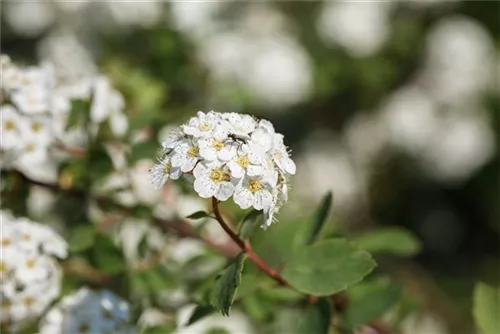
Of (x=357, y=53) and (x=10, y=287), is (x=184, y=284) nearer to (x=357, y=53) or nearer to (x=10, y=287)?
(x=10, y=287)

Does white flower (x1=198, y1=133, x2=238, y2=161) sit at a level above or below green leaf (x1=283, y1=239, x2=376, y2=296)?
above

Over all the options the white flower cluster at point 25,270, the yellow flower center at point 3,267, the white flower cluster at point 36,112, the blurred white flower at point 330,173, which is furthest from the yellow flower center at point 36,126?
the blurred white flower at point 330,173

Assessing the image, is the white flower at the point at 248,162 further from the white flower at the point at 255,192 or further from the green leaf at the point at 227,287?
the green leaf at the point at 227,287

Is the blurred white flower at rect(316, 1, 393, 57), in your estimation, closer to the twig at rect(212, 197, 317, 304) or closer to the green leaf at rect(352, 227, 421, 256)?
the green leaf at rect(352, 227, 421, 256)

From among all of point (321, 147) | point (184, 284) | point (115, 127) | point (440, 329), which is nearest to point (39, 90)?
point (115, 127)

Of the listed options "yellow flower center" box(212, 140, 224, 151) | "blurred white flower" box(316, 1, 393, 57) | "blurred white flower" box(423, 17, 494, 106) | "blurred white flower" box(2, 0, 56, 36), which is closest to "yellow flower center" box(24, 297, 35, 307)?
"yellow flower center" box(212, 140, 224, 151)
